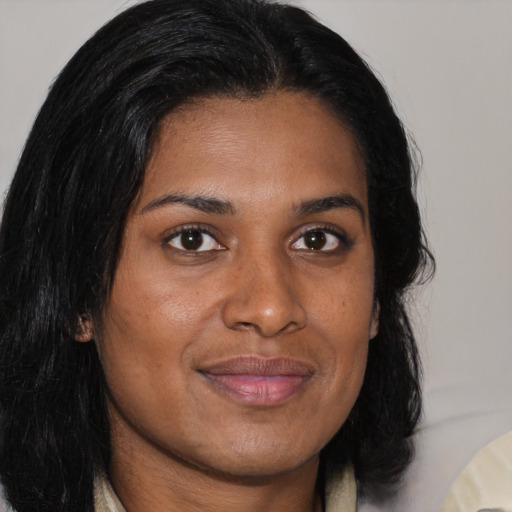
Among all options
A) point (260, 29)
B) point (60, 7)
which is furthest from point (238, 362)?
point (60, 7)

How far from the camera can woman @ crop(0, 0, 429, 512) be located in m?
1.98

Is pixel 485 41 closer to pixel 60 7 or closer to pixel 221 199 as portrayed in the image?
pixel 60 7

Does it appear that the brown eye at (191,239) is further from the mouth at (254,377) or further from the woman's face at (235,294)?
the mouth at (254,377)

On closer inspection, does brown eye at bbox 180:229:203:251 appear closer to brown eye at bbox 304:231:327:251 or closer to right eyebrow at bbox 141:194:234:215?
right eyebrow at bbox 141:194:234:215

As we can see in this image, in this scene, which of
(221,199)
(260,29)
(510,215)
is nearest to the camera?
(221,199)

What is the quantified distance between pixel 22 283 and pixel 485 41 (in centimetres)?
146

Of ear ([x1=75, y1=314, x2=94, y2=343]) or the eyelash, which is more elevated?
the eyelash

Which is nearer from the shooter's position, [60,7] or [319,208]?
[319,208]

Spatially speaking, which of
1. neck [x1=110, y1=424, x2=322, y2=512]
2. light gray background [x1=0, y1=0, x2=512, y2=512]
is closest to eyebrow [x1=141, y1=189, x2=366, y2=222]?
neck [x1=110, y1=424, x2=322, y2=512]

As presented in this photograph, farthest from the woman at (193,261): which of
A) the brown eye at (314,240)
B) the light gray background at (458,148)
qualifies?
the light gray background at (458,148)

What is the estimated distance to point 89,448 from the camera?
87.0 inches

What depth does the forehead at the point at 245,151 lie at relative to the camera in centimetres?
197

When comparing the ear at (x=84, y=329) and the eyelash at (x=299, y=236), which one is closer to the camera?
the eyelash at (x=299, y=236)

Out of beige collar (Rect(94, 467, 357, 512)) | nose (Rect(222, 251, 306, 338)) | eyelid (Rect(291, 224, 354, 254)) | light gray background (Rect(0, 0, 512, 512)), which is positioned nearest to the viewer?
nose (Rect(222, 251, 306, 338))
